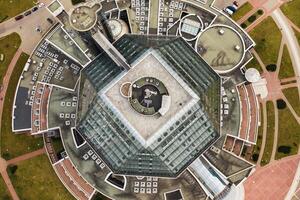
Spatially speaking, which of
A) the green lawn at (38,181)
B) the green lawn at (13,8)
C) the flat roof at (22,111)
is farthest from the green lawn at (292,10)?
the green lawn at (38,181)

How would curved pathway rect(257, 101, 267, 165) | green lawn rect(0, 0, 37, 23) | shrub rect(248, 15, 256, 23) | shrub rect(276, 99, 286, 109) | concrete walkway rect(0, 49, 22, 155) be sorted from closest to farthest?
curved pathway rect(257, 101, 267, 165)
shrub rect(276, 99, 286, 109)
concrete walkway rect(0, 49, 22, 155)
shrub rect(248, 15, 256, 23)
green lawn rect(0, 0, 37, 23)

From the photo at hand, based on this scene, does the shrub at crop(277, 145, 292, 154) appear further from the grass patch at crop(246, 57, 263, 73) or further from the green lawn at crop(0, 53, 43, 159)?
the green lawn at crop(0, 53, 43, 159)

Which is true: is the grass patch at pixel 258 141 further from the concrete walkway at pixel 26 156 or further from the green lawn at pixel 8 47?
the green lawn at pixel 8 47

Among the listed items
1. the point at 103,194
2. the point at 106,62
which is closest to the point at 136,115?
the point at 106,62

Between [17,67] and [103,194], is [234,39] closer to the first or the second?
[103,194]

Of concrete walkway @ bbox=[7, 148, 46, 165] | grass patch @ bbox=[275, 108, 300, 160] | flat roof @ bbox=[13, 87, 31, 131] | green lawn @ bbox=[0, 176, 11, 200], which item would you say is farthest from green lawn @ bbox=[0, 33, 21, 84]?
grass patch @ bbox=[275, 108, 300, 160]

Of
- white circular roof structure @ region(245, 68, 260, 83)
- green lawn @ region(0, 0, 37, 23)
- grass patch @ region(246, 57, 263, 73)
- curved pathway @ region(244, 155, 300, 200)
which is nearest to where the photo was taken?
white circular roof structure @ region(245, 68, 260, 83)
